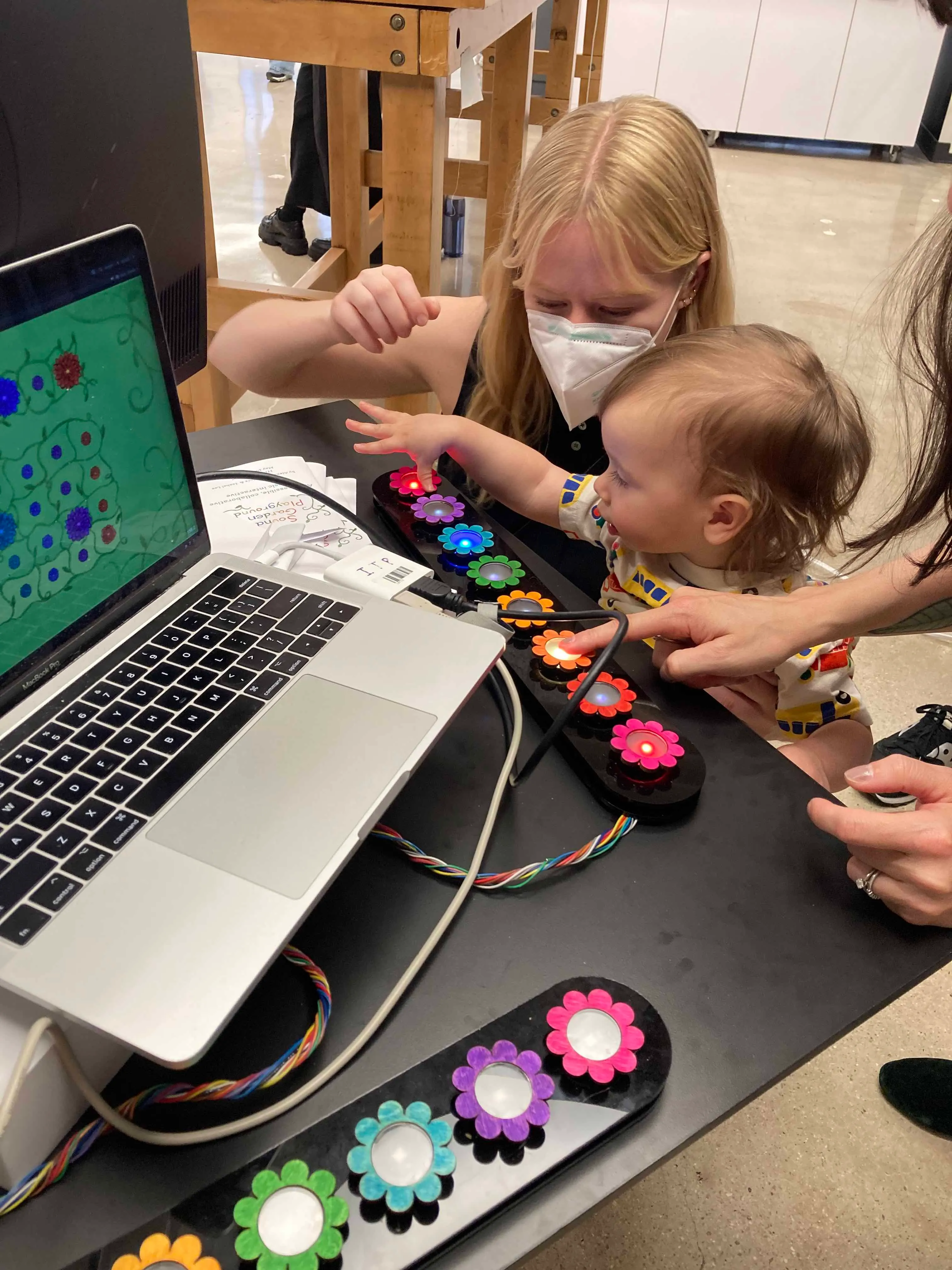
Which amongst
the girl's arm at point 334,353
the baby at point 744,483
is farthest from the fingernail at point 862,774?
the girl's arm at point 334,353

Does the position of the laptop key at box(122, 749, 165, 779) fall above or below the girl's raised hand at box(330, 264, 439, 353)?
below

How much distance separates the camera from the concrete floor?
2.67 feet

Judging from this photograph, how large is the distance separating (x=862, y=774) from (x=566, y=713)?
Answer: 0.16 metres

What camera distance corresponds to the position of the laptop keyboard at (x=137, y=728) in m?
0.36

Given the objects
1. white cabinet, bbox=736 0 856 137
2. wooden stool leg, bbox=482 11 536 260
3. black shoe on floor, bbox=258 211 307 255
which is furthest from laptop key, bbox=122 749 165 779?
white cabinet, bbox=736 0 856 137

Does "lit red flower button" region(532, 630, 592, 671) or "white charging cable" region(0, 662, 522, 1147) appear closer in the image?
"white charging cable" region(0, 662, 522, 1147)

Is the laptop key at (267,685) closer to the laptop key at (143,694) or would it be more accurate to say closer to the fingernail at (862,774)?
the laptop key at (143,694)

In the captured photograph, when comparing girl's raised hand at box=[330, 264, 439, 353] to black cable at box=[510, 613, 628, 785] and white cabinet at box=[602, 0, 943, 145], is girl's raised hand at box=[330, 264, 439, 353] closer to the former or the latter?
black cable at box=[510, 613, 628, 785]

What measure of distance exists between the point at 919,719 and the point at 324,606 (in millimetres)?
1137

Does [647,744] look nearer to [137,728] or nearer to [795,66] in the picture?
[137,728]

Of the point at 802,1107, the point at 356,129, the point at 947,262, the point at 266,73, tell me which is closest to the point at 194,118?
the point at 947,262

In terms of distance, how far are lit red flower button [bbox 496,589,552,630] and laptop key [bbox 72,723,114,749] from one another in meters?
0.26

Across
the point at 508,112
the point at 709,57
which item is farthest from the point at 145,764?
the point at 709,57

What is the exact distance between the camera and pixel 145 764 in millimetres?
407
